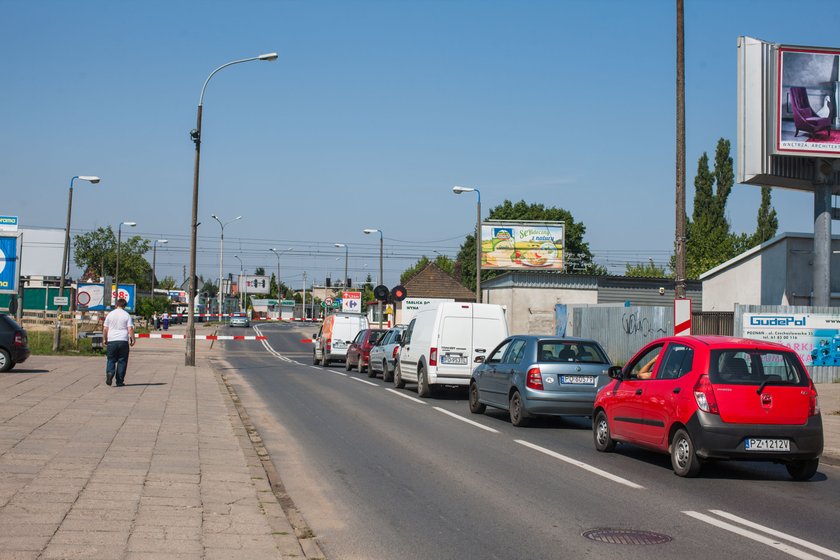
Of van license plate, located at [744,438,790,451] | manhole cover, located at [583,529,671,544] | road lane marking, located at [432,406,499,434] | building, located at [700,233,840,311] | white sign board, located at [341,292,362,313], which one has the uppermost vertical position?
building, located at [700,233,840,311]

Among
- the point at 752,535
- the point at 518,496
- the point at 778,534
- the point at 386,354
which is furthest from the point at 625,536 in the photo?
the point at 386,354

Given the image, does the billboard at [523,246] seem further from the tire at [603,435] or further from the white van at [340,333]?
the tire at [603,435]

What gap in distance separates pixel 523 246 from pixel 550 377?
159ft

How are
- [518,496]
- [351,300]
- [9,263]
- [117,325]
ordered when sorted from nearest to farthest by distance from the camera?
[518,496] → [117,325] → [9,263] → [351,300]

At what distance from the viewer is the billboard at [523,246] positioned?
63.4 meters

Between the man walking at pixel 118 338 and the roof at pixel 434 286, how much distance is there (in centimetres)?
5917

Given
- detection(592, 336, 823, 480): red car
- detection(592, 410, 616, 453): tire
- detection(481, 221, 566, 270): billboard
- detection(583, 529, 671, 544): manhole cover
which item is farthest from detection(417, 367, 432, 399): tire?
detection(481, 221, 566, 270): billboard

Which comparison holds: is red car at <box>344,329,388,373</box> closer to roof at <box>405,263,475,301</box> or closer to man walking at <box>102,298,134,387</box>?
man walking at <box>102,298,134,387</box>

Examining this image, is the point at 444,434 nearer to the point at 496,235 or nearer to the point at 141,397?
the point at 141,397

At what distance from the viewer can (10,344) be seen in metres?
24.9

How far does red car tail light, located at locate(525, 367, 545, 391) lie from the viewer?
15.5 metres

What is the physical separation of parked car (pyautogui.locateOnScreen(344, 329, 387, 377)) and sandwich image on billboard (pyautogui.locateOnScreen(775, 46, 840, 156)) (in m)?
14.3

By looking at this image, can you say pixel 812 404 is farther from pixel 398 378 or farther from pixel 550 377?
pixel 398 378

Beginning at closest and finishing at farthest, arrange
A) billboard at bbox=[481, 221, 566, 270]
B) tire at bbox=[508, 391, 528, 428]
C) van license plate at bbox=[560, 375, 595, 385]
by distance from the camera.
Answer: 1. van license plate at bbox=[560, 375, 595, 385]
2. tire at bbox=[508, 391, 528, 428]
3. billboard at bbox=[481, 221, 566, 270]
